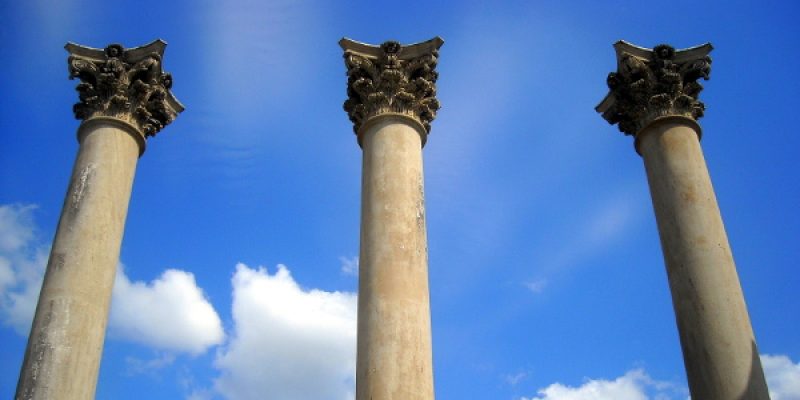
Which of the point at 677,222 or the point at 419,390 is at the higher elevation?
the point at 677,222

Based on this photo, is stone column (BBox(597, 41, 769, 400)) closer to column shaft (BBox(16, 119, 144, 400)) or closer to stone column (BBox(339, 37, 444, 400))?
stone column (BBox(339, 37, 444, 400))

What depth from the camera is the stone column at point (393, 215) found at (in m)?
24.2

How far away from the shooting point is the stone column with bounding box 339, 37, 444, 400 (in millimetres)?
24172

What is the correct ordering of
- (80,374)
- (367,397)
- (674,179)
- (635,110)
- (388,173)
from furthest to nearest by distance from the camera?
(635,110) → (674,179) → (388,173) → (80,374) → (367,397)

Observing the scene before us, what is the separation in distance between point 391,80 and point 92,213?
12445mm

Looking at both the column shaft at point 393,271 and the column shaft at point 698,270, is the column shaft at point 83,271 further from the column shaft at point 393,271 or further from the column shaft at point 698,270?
the column shaft at point 698,270

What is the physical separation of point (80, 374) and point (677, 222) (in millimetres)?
22035

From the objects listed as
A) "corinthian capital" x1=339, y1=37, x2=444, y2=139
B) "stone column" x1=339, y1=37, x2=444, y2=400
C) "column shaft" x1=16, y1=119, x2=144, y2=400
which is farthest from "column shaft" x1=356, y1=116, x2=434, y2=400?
"column shaft" x1=16, y1=119, x2=144, y2=400

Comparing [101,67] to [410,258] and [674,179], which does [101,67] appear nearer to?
[410,258]

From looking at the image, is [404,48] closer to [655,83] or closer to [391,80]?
[391,80]

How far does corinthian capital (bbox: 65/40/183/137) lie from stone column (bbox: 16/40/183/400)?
41 millimetres

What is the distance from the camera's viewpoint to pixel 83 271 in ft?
89.1

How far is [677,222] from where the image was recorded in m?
30.4

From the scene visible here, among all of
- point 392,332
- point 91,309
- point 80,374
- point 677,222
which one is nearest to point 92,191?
point 91,309
